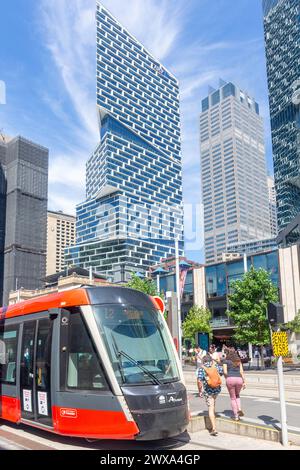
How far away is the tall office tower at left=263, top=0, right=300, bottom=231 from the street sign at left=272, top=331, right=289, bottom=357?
135 meters

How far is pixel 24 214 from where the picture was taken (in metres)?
154

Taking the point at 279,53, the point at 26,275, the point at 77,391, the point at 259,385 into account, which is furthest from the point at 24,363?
the point at 279,53

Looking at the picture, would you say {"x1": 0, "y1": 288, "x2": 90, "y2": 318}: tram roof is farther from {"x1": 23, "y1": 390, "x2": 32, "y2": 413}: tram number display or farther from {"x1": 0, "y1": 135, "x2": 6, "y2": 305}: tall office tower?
{"x1": 0, "y1": 135, "x2": 6, "y2": 305}: tall office tower

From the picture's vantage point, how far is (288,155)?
495 feet

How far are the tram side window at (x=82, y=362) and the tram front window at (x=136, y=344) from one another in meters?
0.32

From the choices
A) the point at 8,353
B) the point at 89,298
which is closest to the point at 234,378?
the point at 89,298

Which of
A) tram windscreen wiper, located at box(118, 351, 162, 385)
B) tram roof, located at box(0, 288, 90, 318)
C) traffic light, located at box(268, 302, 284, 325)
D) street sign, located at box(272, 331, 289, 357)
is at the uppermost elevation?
tram roof, located at box(0, 288, 90, 318)

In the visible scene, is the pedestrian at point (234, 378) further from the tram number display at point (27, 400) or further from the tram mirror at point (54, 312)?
the tram number display at point (27, 400)

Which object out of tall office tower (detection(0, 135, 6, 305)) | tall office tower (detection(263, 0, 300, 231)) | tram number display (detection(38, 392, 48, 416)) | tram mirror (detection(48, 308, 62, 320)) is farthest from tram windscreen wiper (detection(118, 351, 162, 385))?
tall office tower (detection(0, 135, 6, 305))

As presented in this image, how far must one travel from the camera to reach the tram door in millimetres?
9023

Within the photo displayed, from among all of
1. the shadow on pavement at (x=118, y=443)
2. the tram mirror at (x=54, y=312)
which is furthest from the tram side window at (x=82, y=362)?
the shadow on pavement at (x=118, y=443)

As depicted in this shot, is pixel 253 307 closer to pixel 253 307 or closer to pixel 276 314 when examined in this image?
pixel 253 307

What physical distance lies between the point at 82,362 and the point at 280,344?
3.80m
